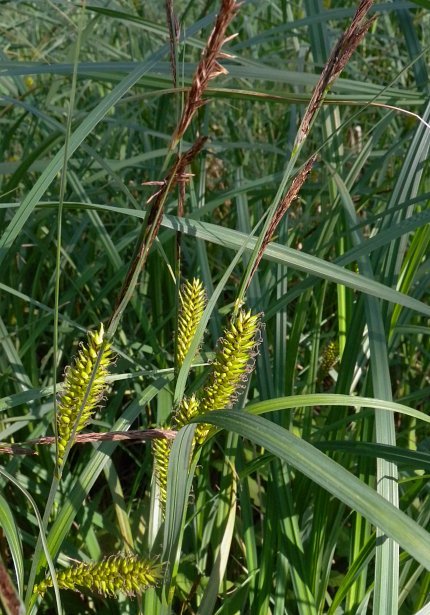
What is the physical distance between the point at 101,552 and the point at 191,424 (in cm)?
73

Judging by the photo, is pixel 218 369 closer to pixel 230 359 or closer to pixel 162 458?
pixel 230 359

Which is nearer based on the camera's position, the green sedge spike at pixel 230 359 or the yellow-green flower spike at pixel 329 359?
the green sedge spike at pixel 230 359

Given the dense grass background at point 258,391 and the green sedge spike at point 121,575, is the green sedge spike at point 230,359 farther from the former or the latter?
the green sedge spike at point 121,575

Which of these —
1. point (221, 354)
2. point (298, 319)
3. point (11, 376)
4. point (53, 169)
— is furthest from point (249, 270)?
point (11, 376)

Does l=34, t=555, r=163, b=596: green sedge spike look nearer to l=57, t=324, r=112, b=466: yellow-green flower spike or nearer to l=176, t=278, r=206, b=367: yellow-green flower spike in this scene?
l=57, t=324, r=112, b=466: yellow-green flower spike

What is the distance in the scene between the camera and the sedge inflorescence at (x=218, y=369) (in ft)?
2.62

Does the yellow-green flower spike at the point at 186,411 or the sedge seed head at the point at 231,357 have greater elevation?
the sedge seed head at the point at 231,357

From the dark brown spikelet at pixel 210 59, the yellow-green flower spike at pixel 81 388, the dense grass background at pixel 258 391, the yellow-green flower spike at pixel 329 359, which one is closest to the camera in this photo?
the dark brown spikelet at pixel 210 59

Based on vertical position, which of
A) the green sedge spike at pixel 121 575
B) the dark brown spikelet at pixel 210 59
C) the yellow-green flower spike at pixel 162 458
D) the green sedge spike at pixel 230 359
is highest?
the dark brown spikelet at pixel 210 59

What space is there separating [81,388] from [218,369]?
0.13 meters

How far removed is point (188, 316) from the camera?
2.94ft

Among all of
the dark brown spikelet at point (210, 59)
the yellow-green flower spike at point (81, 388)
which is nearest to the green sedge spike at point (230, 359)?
the yellow-green flower spike at point (81, 388)

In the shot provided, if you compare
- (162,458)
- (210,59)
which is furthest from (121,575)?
(210,59)

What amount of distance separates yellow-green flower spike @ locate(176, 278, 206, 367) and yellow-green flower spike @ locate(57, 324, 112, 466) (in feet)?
0.40
